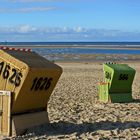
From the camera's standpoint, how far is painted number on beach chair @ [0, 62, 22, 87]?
9.55 m

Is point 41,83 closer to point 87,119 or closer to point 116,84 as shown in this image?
point 87,119

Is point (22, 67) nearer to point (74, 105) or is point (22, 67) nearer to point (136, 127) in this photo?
point (136, 127)

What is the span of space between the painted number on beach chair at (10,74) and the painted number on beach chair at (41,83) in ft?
1.11

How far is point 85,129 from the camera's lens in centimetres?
1043

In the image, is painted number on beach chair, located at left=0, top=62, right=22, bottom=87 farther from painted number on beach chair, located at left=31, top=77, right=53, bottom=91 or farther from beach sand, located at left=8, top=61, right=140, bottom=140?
beach sand, located at left=8, top=61, right=140, bottom=140

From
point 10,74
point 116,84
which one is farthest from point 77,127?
point 116,84

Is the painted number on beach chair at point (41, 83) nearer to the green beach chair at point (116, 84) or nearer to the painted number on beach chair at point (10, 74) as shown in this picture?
the painted number on beach chair at point (10, 74)

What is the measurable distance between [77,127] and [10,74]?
198 cm

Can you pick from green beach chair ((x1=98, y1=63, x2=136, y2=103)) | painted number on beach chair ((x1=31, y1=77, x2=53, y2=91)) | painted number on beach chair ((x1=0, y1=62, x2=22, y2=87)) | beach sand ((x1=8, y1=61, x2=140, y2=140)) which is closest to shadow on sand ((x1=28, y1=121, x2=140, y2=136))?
beach sand ((x1=8, y1=61, x2=140, y2=140))

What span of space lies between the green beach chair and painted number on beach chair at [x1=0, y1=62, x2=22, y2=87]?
6447 millimetres

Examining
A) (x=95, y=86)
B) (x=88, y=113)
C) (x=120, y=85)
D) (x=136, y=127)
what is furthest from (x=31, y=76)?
(x=95, y=86)

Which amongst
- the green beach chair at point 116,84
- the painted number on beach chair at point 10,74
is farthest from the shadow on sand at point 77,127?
the green beach chair at point 116,84

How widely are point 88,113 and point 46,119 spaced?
294 cm

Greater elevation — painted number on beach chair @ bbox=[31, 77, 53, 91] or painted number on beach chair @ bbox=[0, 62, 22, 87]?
painted number on beach chair @ bbox=[0, 62, 22, 87]
